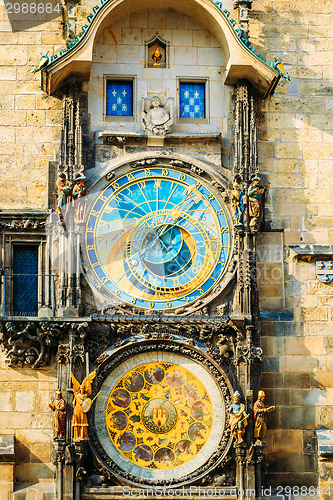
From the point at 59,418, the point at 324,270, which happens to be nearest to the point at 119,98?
the point at 324,270

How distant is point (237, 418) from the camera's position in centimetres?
1406

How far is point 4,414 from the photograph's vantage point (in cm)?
1447

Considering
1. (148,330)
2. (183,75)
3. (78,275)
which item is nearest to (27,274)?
(78,275)

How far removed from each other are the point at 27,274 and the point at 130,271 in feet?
3.89

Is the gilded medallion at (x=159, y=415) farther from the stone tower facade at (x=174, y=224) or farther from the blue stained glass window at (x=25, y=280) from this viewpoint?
the blue stained glass window at (x=25, y=280)

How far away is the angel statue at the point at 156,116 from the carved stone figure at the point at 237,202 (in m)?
1.09

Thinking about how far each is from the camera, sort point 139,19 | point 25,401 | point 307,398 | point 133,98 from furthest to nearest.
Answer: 1. point 139,19
2. point 133,98
3. point 307,398
4. point 25,401

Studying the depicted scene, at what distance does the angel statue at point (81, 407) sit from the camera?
14.0 metres

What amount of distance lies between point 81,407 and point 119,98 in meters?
3.73

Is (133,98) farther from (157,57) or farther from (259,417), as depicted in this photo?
(259,417)

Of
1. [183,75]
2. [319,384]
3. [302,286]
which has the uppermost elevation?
[183,75]

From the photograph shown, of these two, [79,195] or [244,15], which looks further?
[244,15]

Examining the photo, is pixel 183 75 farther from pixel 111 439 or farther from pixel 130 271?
pixel 111 439

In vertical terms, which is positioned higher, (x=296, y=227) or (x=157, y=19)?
(x=157, y=19)
